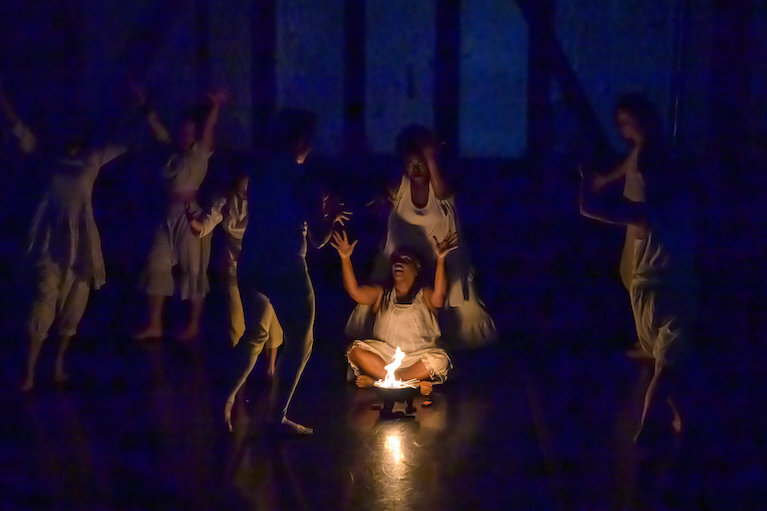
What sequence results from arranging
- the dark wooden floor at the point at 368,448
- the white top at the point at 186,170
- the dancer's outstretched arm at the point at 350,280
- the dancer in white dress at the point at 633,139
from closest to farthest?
the dark wooden floor at the point at 368,448 < the dancer's outstretched arm at the point at 350,280 < the dancer in white dress at the point at 633,139 < the white top at the point at 186,170

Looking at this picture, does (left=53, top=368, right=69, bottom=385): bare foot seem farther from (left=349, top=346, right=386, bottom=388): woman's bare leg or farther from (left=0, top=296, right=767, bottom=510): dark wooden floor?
(left=349, top=346, right=386, bottom=388): woman's bare leg

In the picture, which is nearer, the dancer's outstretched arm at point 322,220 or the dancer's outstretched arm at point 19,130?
the dancer's outstretched arm at point 322,220

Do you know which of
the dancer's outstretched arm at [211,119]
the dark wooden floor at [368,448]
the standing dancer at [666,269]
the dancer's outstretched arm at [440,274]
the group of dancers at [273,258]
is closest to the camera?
the dark wooden floor at [368,448]

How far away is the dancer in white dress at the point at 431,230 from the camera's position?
15.4ft

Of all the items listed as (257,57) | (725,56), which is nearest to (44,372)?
(257,57)

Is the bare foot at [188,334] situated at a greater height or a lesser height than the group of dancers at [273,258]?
lesser

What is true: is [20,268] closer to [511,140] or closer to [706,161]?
[511,140]

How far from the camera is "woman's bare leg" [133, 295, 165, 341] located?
5156 millimetres

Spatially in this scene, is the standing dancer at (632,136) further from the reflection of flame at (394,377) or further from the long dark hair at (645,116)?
the reflection of flame at (394,377)

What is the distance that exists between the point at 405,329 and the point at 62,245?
182 centimetres

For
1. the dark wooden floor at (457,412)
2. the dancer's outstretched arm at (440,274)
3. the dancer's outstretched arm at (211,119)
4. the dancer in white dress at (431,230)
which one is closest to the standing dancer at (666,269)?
the dark wooden floor at (457,412)

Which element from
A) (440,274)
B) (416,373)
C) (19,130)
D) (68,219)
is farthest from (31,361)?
(440,274)

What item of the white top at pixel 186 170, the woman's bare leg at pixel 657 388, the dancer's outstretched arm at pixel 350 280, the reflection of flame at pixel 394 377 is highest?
the white top at pixel 186 170

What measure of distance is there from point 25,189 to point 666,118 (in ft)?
15.2
